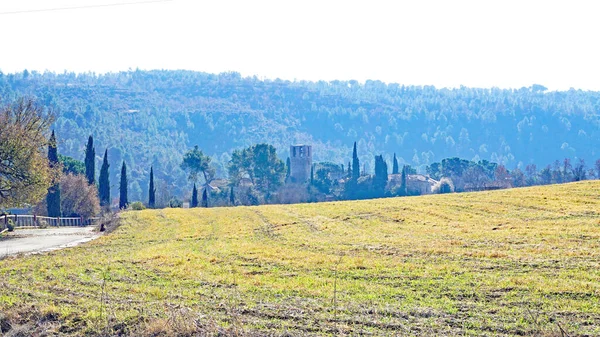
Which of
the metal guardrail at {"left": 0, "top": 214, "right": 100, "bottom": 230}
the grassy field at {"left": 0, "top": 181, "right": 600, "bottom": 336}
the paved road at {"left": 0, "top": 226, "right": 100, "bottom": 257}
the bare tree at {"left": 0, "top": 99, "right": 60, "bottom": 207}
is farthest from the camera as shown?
the metal guardrail at {"left": 0, "top": 214, "right": 100, "bottom": 230}

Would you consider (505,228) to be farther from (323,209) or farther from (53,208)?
(53,208)

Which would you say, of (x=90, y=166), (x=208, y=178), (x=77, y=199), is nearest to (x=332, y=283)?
(x=77, y=199)

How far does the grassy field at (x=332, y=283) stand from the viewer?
12.6 metres

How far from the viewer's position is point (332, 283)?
54.1ft

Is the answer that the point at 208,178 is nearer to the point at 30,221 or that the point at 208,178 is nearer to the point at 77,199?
the point at 77,199

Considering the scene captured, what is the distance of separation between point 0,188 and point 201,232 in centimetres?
1489

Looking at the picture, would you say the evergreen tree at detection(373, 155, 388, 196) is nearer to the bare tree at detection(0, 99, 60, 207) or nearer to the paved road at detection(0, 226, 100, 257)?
the bare tree at detection(0, 99, 60, 207)

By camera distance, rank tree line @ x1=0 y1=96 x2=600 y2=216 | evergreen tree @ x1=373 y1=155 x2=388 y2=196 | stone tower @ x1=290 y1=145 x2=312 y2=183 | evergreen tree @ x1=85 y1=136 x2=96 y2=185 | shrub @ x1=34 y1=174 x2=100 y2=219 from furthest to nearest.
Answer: stone tower @ x1=290 y1=145 x2=312 y2=183 → evergreen tree @ x1=373 y1=155 x2=388 y2=196 → evergreen tree @ x1=85 y1=136 x2=96 y2=185 → shrub @ x1=34 y1=174 x2=100 y2=219 → tree line @ x1=0 y1=96 x2=600 y2=216

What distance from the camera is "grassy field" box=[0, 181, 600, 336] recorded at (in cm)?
1258

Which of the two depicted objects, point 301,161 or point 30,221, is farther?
point 301,161

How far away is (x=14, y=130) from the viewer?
41.7 meters

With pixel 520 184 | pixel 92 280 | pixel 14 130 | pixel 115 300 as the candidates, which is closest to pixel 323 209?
pixel 14 130

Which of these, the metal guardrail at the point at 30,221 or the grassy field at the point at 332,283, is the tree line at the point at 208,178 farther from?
the grassy field at the point at 332,283

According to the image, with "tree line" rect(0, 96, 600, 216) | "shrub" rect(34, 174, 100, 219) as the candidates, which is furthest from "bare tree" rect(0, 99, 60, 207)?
"shrub" rect(34, 174, 100, 219)
